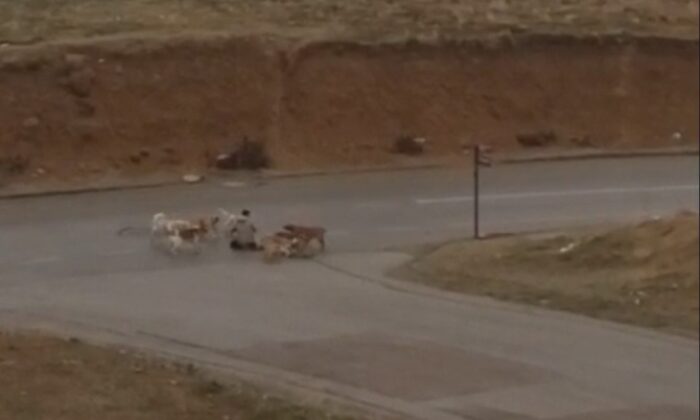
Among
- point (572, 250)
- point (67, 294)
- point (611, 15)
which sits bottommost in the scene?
point (67, 294)

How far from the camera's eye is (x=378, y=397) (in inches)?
210

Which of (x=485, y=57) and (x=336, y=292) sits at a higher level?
(x=485, y=57)

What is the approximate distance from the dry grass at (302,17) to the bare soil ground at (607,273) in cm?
57

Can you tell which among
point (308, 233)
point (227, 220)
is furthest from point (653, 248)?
point (308, 233)

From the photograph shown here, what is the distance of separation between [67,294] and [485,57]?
2.33 m

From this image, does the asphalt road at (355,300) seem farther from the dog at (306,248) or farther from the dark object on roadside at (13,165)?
the dark object on roadside at (13,165)

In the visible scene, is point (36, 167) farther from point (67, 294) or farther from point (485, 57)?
point (485, 57)

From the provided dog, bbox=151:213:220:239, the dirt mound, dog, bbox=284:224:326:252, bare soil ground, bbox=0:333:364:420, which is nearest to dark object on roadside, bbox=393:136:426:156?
dog, bbox=284:224:326:252

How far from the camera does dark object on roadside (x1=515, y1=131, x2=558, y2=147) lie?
4.61 meters

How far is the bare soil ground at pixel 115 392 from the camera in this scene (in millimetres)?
5270

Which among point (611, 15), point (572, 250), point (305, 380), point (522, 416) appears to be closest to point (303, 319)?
point (305, 380)

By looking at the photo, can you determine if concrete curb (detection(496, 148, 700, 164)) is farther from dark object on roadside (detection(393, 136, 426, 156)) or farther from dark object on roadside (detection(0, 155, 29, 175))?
dark object on roadside (detection(0, 155, 29, 175))

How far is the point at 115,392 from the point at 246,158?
72.3 inches

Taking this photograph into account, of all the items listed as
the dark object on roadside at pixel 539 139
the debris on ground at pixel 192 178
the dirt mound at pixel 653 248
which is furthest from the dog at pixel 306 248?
the dirt mound at pixel 653 248
